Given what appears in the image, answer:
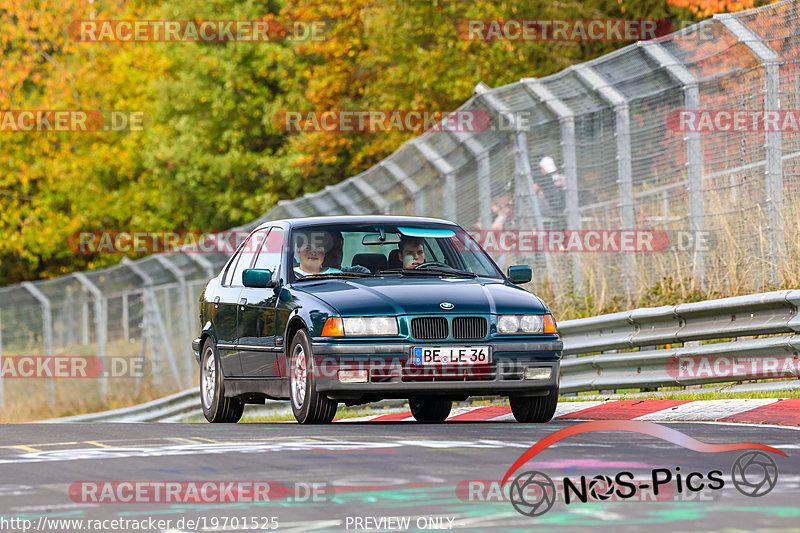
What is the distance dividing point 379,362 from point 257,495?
390 cm

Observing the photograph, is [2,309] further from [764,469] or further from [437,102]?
[764,469]

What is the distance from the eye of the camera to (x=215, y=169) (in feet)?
133

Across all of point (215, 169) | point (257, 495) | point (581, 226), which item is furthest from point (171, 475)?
point (215, 169)

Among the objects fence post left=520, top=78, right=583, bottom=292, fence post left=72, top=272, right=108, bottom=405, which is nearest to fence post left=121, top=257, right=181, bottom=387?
fence post left=72, top=272, right=108, bottom=405

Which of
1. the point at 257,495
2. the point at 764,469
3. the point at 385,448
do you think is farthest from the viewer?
the point at 385,448

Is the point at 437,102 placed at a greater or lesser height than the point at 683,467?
greater

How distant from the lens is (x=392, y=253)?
12.2m

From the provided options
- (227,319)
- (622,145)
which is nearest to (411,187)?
(622,145)

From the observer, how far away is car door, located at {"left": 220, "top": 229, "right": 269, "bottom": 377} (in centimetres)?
1285

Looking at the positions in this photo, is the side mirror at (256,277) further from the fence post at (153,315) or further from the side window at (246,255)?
the fence post at (153,315)

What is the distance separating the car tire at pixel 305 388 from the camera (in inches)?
432

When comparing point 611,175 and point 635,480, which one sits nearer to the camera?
point 635,480

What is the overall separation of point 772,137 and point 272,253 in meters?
4.68

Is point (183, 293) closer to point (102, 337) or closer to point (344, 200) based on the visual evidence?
point (344, 200)
